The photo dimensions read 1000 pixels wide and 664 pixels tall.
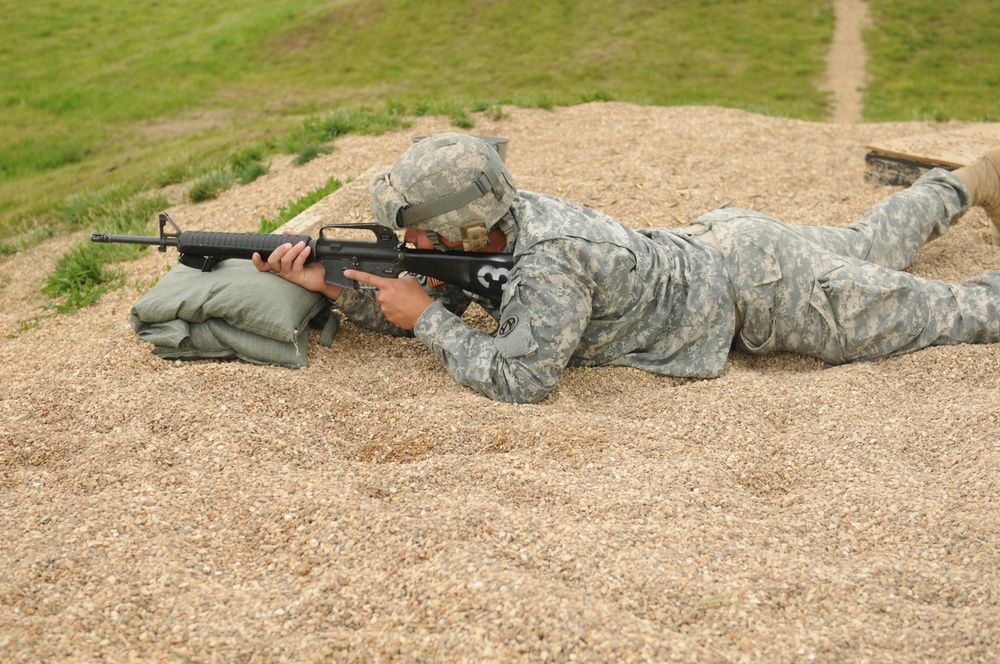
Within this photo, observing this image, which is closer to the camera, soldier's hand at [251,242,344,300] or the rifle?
the rifle

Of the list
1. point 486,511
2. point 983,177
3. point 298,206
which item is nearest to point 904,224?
point 983,177

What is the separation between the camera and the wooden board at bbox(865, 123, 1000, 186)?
23.7 ft

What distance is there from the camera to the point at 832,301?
459 centimetres

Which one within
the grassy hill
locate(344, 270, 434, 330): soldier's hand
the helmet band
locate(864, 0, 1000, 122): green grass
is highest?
the helmet band

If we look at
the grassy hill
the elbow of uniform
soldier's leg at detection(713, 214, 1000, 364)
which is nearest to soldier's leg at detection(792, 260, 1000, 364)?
soldier's leg at detection(713, 214, 1000, 364)

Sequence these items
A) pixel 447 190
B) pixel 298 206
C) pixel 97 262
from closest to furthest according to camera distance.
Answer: pixel 447 190, pixel 97 262, pixel 298 206

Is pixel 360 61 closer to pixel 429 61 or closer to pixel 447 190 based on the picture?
pixel 429 61

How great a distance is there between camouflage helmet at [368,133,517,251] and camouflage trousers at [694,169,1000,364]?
1412 mm

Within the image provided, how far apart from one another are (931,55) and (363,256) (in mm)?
15986

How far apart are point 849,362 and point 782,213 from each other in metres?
2.49

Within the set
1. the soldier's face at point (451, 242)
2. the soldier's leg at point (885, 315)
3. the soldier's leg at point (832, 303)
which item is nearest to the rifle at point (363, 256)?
the soldier's face at point (451, 242)

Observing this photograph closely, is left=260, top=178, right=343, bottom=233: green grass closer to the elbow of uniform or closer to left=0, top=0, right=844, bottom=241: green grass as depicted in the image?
the elbow of uniform

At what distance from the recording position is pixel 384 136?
8.86 meters

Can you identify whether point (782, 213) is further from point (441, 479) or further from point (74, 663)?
point (74, 663)
